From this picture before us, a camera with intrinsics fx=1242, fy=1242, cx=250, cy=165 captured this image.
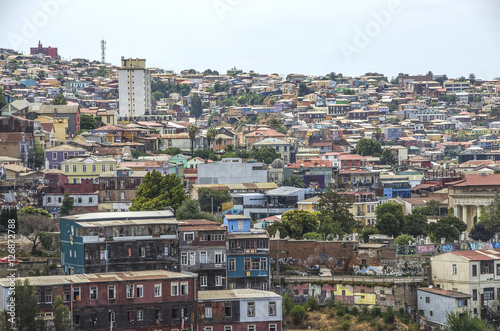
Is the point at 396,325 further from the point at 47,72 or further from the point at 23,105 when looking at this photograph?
the point at 47,72

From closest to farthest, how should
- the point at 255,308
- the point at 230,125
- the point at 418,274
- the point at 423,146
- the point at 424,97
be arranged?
the point at 255,308 < the point at 418,274 < the point at 423,146 < the point at 230,125 < the point at 424,97

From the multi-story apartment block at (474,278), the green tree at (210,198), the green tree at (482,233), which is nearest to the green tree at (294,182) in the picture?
the green tree at (210,198)

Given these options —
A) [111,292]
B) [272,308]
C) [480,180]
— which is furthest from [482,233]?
[111,292]

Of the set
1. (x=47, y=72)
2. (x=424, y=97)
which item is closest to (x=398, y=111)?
A: (x=424, y=97)

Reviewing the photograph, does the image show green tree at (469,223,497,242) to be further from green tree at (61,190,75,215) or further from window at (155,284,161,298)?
green tree at (61,190,75,215)

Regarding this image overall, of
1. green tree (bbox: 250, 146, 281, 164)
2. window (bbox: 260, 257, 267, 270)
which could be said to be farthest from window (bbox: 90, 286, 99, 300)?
green tree (bbox: 250, 146, 281, 164)

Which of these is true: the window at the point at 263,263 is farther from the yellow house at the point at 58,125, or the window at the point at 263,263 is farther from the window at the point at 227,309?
the yellow house at the point at 58,125
